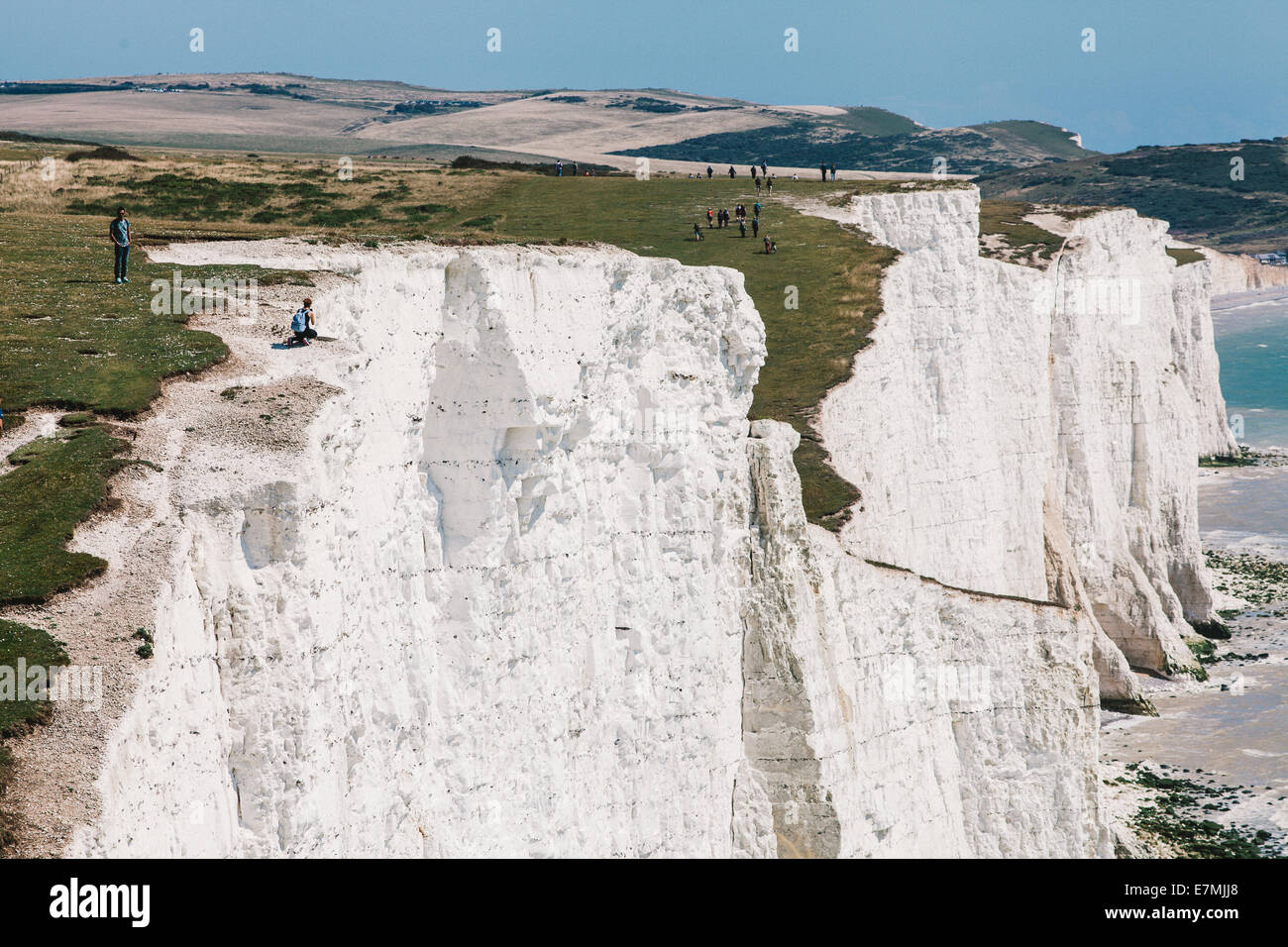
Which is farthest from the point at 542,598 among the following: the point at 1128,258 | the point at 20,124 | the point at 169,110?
the point at 169,110

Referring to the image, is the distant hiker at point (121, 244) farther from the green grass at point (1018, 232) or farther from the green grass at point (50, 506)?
the green grass at point (1018, 232)

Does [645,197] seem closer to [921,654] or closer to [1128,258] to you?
[1128,258]

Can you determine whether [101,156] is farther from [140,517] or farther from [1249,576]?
[1249,576]

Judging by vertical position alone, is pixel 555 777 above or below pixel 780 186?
below

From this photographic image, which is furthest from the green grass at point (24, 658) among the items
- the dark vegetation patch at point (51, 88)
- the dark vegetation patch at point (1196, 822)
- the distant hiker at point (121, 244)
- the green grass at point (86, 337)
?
the dark vegetation patch at point (51, 88)

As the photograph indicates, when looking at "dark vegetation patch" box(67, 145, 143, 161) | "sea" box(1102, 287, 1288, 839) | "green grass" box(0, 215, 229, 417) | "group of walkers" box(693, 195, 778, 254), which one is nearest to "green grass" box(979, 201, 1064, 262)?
"group of walkers" box(693, 195, 778, 254)

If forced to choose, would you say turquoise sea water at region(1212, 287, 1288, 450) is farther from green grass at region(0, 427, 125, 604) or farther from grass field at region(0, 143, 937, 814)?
green grass at region(0, 427, 125, 604)
